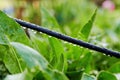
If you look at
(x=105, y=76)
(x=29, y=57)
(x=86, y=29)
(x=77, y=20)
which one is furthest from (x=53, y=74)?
(x=77, y=20)

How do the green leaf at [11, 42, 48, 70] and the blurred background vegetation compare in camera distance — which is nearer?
the green leaf at [11, 42, 48, 70]

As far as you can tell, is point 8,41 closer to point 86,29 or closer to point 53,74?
point 53,74

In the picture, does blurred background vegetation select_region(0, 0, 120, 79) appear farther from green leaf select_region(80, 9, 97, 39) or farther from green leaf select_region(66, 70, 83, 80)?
green leaf select_region(66, 70, 83, 80)

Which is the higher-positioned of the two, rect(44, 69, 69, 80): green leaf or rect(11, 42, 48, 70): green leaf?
rect(11, 42, 48, 70): green leaf

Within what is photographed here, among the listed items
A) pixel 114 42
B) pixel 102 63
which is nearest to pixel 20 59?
pixel 102 63

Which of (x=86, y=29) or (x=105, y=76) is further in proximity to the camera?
(x=86, y=29)

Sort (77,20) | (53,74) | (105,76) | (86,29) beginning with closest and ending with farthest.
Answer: (53,74)
(105,76)
(86,29)
(77,20)

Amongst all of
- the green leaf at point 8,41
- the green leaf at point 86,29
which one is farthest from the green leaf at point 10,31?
the green leaf at point 86,29

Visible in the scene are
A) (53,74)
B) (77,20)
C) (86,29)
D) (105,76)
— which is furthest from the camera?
(77,20)

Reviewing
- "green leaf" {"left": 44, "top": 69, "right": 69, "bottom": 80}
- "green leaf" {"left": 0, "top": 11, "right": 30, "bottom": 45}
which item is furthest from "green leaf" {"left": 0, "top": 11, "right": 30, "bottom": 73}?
"green leaf" {"left": 44, "top": 69, "right": 69, "bottom": 80}

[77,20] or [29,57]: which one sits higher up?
[29,57]

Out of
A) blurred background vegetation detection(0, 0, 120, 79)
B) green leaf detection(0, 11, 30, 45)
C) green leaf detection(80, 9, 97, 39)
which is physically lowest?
blurred background vegetation detection(0, 0, 120, 79)

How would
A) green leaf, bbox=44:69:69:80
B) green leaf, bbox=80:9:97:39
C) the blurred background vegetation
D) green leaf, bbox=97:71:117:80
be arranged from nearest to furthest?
green leaf, bbox=44:69:69:80 < green leaf, bbox=97:71:117:80 < green leaf, bbox=80:9:97:39 < the blurred background vegetation
